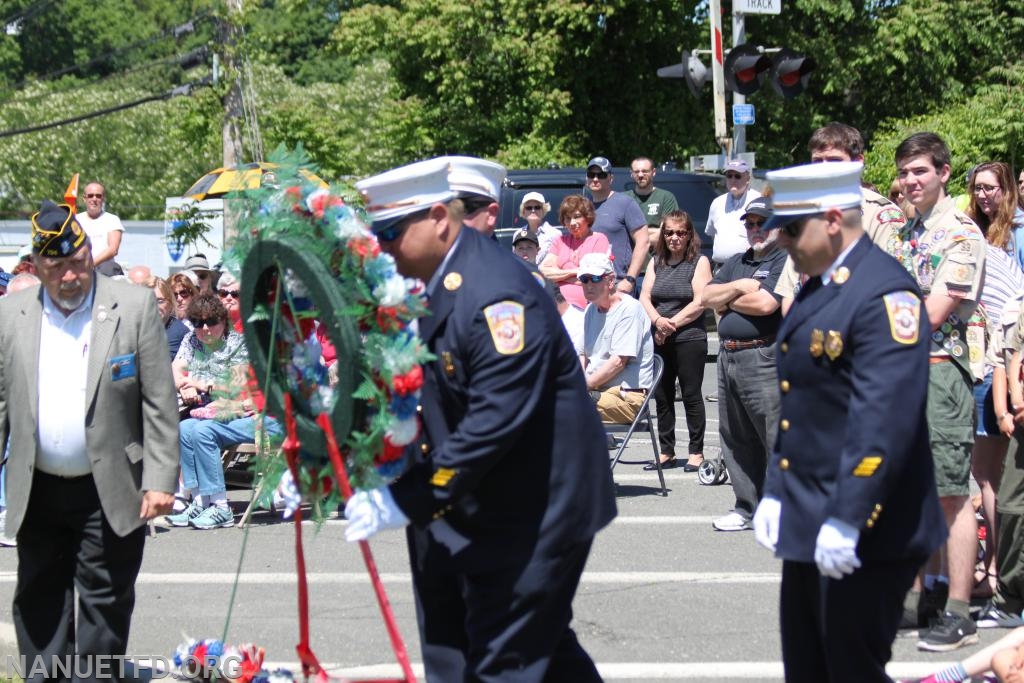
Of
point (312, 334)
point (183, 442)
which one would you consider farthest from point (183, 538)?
point (312, 334)

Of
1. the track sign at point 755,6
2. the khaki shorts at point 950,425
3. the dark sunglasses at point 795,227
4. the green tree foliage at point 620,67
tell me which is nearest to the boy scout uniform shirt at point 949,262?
the khaki shorts at point 950,425

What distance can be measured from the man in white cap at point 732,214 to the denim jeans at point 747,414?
88 centimetres

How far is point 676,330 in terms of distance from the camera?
1066 cm

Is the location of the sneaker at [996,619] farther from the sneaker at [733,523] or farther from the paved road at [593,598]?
the sneaker at [733,523]

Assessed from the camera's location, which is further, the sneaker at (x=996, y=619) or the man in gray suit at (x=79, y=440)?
the sneaker at (x=996, y=619)

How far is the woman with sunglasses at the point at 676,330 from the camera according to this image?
10.6 m

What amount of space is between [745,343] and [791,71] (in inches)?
298

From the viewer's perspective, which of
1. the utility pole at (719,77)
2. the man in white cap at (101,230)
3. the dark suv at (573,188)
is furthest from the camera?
the utility pole at (719,77)

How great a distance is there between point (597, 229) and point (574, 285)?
1263 millimetres

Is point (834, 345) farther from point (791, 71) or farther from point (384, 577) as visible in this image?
point (791, 71)

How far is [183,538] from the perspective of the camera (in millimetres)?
8914

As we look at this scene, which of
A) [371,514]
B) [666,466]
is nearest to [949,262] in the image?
[371,514]

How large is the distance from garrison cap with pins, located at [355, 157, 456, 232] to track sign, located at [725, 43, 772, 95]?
38.9 feet

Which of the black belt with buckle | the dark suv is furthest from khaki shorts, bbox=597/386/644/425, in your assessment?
the dark suv
